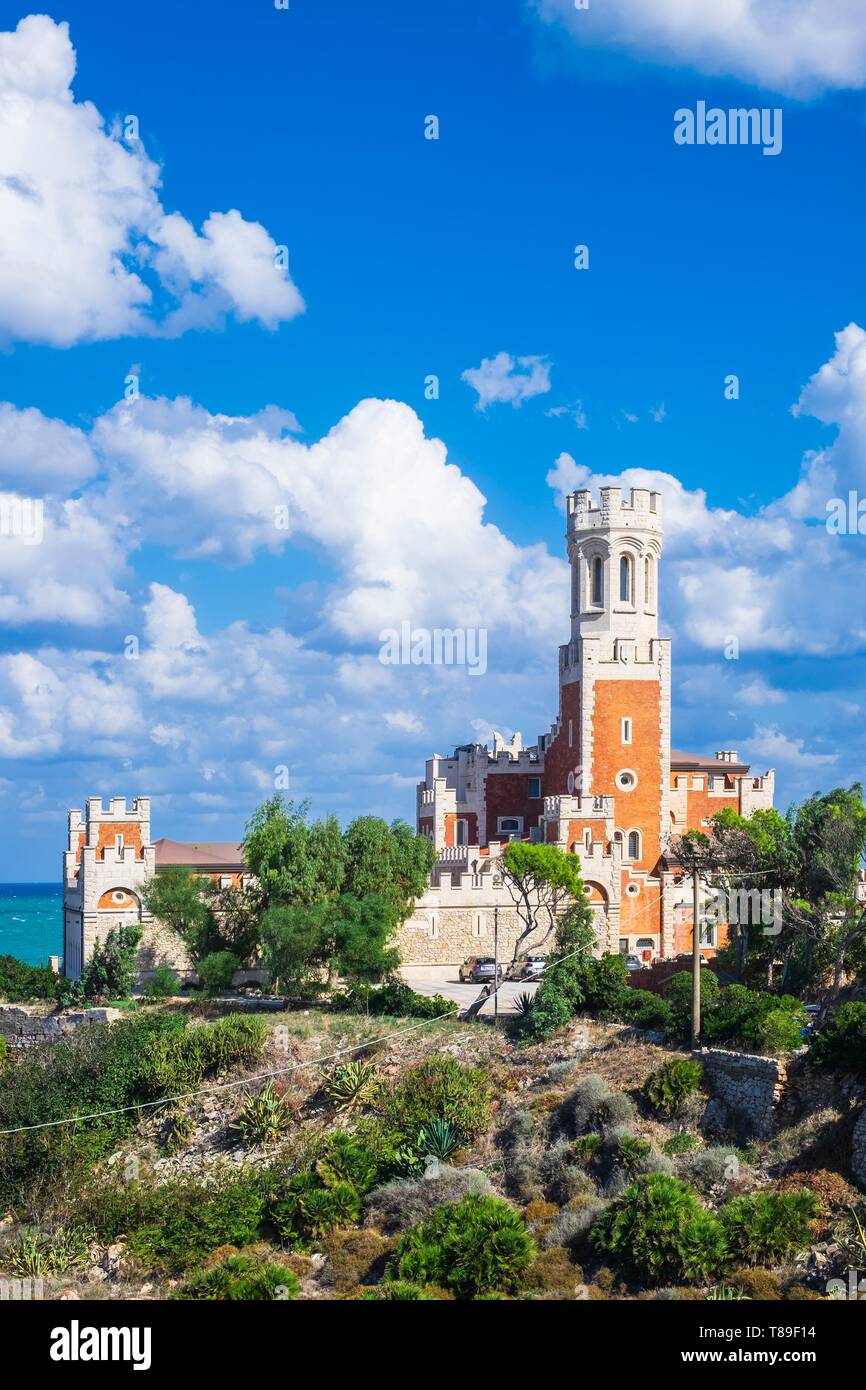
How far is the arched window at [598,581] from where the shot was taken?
6144 centimetres

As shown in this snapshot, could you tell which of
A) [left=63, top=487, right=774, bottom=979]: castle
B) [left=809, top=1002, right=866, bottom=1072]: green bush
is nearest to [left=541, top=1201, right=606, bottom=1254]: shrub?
[left=809, top=1002, right=866, bottom=1072]: green bush

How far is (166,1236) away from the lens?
33.6 metres

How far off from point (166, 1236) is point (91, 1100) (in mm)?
8083

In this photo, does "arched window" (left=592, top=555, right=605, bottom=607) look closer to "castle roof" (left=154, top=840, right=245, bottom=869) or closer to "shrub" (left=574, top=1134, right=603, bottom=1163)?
"castle roof" (left=154, top=840, right=245, bottom=869)

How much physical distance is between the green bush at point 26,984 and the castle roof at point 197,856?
551cm

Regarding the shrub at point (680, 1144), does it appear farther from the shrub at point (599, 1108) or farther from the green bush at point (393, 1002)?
the green bush at point (393, 1002)

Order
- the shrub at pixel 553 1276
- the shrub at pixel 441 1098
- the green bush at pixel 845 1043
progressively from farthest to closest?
the shrub at pixel 441 1098, the green bush at pixel 845 1043, the shrub at pixel 553 1276

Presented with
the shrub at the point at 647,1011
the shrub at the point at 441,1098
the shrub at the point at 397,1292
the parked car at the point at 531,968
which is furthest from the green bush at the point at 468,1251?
the parked car at the point at 531,968

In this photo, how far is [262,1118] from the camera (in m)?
38.8

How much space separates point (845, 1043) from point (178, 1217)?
16.2 meters

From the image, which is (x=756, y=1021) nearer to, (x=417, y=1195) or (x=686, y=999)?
(x=686, y=999)

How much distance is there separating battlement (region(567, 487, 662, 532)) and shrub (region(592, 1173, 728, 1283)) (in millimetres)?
35673
